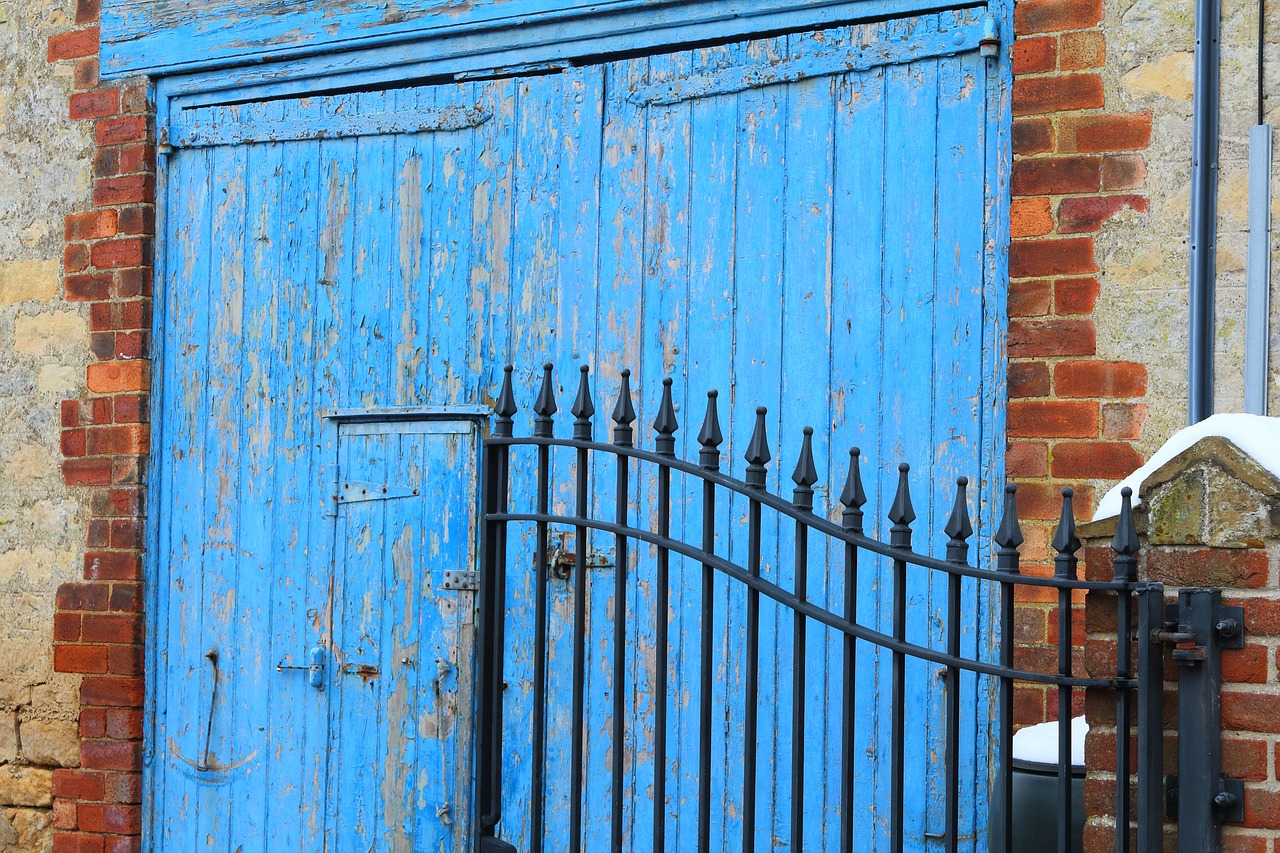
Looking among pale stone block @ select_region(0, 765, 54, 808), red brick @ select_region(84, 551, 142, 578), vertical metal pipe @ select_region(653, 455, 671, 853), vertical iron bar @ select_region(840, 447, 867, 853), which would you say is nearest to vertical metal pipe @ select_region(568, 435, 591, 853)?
vertical metal pipe @ select_region(653, 455, 671, 853)

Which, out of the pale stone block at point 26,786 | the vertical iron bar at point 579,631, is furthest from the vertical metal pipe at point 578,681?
the pale stone block at point 26,786

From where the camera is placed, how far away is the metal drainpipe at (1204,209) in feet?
10.6

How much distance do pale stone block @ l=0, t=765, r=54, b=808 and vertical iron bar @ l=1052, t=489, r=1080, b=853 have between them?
11.7 feet

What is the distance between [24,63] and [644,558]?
2.91 meters

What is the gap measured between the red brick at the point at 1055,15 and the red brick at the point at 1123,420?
95 cm

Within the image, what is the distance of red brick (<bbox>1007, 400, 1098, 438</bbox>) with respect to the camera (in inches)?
132

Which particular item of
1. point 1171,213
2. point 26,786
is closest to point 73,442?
point 26,786

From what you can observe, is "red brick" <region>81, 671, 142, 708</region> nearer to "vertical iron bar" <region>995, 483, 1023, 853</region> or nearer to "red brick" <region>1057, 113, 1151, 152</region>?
"vertical iron bar" <region>995, 483, 1023, 853</region>

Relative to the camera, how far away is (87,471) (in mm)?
4637

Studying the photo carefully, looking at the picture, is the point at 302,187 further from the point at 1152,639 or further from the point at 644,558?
the point at 1152,639

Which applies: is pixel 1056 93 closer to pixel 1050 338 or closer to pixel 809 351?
pixel 1050 338

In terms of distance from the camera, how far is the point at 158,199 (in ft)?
15.1

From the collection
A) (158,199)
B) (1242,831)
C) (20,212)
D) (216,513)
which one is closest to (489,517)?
(1242,831)

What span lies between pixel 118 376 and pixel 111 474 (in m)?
0.33
